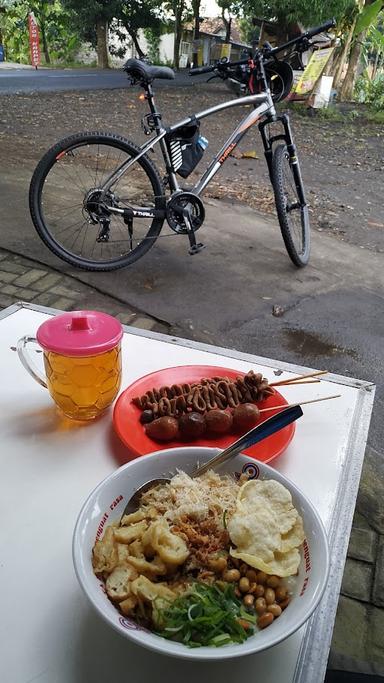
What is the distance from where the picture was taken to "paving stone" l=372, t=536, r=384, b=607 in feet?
5.62

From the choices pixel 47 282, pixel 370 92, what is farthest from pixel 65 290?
pixel 370 92

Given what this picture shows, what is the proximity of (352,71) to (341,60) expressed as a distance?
709 millimetres

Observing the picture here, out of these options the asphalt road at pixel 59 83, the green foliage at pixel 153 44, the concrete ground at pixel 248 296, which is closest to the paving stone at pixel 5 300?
the concrete ground at pixel 248 296

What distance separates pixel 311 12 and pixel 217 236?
30.0ft

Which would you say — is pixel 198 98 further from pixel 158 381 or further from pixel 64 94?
pixel 158 381

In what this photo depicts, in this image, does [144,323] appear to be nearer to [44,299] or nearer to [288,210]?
[44,299]

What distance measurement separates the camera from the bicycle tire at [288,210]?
351 centimetres

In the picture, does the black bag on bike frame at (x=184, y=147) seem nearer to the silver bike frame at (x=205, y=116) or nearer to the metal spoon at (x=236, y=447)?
the silver bike frame at (x=205, y=116)

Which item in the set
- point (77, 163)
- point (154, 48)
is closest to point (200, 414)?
point (77, 163)

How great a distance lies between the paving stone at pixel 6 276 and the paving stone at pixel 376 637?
269cm

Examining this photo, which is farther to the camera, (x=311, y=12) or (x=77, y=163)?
(x=311, y=12)

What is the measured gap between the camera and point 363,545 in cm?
187

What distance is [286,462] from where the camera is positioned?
3.42 feet

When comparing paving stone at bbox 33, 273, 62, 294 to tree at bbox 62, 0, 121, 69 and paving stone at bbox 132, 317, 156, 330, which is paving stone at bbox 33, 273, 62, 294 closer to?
paving stone at bbox 132, 317, 156, 330
